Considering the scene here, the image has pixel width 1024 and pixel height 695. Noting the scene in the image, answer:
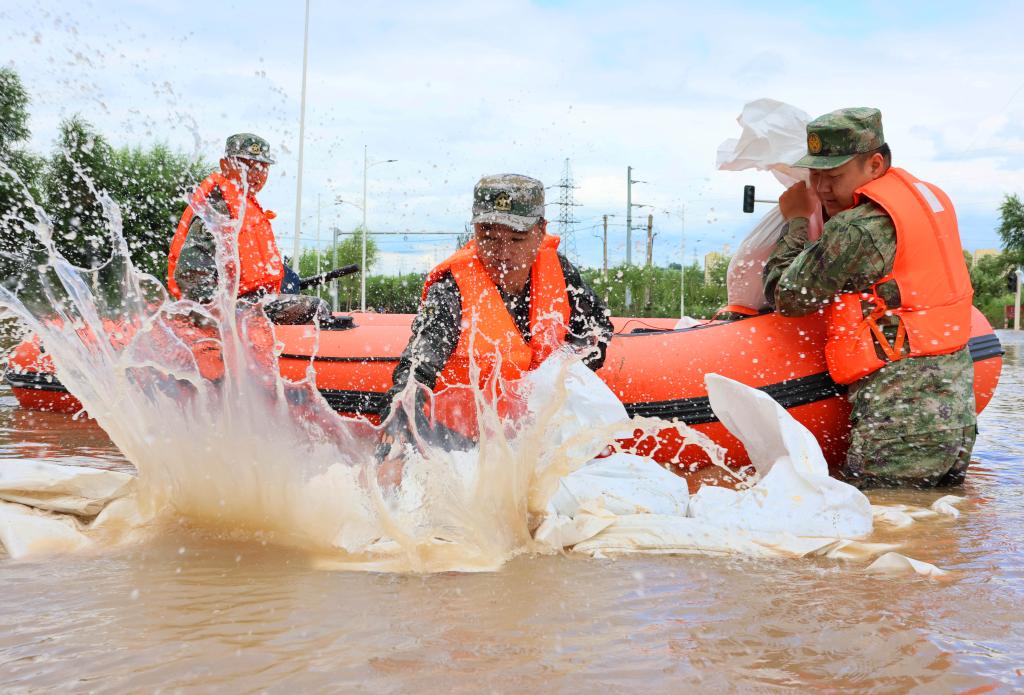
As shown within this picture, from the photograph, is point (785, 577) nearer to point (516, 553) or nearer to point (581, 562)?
point (581, 562)

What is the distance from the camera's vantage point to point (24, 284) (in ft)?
13.7

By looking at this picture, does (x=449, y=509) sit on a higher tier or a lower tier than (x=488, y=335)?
lower

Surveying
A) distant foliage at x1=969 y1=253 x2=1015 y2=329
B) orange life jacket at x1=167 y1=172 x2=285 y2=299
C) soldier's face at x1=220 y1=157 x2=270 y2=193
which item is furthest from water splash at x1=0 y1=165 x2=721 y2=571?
distant foliage at x1=969 y1=253 x2=1015 y2=329

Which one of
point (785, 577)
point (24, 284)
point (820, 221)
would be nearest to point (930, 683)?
point (785, 577)

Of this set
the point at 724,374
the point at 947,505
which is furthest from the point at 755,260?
the point at 947,505

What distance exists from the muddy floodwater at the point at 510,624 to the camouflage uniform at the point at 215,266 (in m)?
2.68

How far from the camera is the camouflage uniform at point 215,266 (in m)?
5.64

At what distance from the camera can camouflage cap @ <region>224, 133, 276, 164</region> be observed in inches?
236

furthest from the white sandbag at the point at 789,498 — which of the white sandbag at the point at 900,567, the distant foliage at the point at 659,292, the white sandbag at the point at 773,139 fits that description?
the distant foliage at the point at 659,292

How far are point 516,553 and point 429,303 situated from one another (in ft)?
3.88

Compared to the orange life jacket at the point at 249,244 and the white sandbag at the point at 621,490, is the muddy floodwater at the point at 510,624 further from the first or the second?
the orange life jacket at the point at 249,244

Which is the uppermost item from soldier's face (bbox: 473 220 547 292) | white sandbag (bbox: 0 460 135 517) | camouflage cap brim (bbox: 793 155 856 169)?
camouflage cap brim (bbox: 793 155 856 169)

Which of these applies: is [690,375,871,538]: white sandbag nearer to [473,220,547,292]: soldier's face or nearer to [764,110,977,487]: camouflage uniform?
[764,110,977,487]: camouflage uniform

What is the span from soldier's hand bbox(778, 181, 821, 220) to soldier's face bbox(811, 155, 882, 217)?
0.97 feet
